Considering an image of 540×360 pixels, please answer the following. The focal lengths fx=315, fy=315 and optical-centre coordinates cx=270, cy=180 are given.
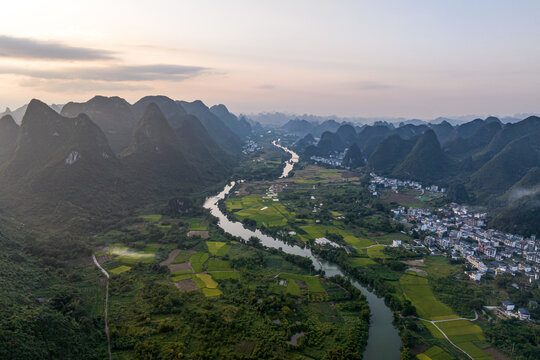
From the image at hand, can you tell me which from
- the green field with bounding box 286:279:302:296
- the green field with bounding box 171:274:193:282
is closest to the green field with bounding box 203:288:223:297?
the green field with bounding box 171:274:193:282

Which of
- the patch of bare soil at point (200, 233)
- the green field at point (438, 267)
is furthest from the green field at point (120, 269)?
the green field at point (438, 267)

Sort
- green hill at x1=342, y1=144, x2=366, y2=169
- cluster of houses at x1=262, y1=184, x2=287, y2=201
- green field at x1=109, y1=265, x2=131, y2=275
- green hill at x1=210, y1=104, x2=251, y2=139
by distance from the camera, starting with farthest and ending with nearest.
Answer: green hill at x1=210, y1=104, x2=251, y2=139, green hill at x1=342, y1=144, x2=366, y2=169, cluster of houses at x1=262, y1=184, x2=287, y2=201, green field at x1=109, y1=265, x2=131, y2=275

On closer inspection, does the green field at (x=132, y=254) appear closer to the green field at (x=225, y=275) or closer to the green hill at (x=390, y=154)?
the green field at (x=225, y=275)

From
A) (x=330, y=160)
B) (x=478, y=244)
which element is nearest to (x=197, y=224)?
(x=478, y=244)

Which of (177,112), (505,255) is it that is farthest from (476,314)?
(177,112)

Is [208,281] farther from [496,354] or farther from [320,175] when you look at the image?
[320,175]

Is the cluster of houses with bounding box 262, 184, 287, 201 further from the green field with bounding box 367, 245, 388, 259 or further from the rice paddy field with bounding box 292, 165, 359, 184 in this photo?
the green field with bounding box 367, 245, 388, 259
